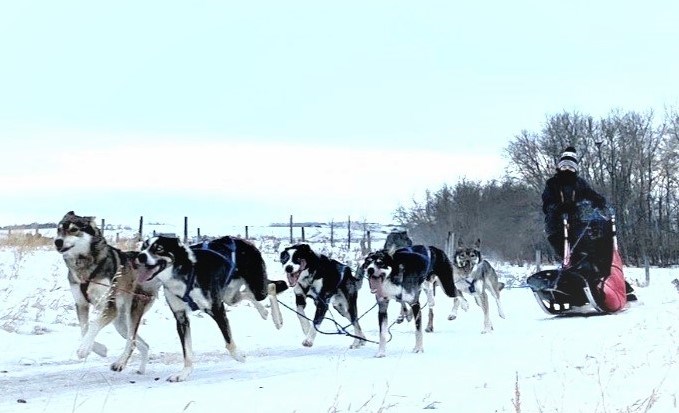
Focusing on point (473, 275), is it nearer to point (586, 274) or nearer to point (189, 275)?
point (586, 274)

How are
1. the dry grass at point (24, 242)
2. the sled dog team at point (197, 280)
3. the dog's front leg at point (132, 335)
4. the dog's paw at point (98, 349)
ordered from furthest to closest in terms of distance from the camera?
the dry grass at point (24, 242), the dog's paw at point (98, 349), the dog's front leg at point (132, 335), the sled dog team at point (197, 280)

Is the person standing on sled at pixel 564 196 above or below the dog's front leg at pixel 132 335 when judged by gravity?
above

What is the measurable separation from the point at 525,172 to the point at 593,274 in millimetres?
46133

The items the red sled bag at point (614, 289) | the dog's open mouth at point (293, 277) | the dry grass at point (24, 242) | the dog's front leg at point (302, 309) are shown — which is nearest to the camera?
the dog's open mouth at point (293, 277)

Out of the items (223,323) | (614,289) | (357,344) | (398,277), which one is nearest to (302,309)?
(357,344)

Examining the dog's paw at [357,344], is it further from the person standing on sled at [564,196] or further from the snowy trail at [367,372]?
the person standing on sled at [564,196]

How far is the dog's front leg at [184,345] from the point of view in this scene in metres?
6.68

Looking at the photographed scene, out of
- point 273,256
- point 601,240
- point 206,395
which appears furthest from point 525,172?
point 206,395

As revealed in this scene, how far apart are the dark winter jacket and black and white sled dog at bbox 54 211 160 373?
8.18 metres

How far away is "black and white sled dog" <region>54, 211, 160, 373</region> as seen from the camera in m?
7.20

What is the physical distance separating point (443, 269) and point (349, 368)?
11.5ft

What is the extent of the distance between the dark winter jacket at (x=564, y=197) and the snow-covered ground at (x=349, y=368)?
1790mm

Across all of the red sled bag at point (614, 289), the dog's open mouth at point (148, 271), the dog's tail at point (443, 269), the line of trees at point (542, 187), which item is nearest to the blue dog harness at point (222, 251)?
the dog's open mouth at point (148, 271)

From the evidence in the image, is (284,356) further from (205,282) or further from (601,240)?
(601,240)
